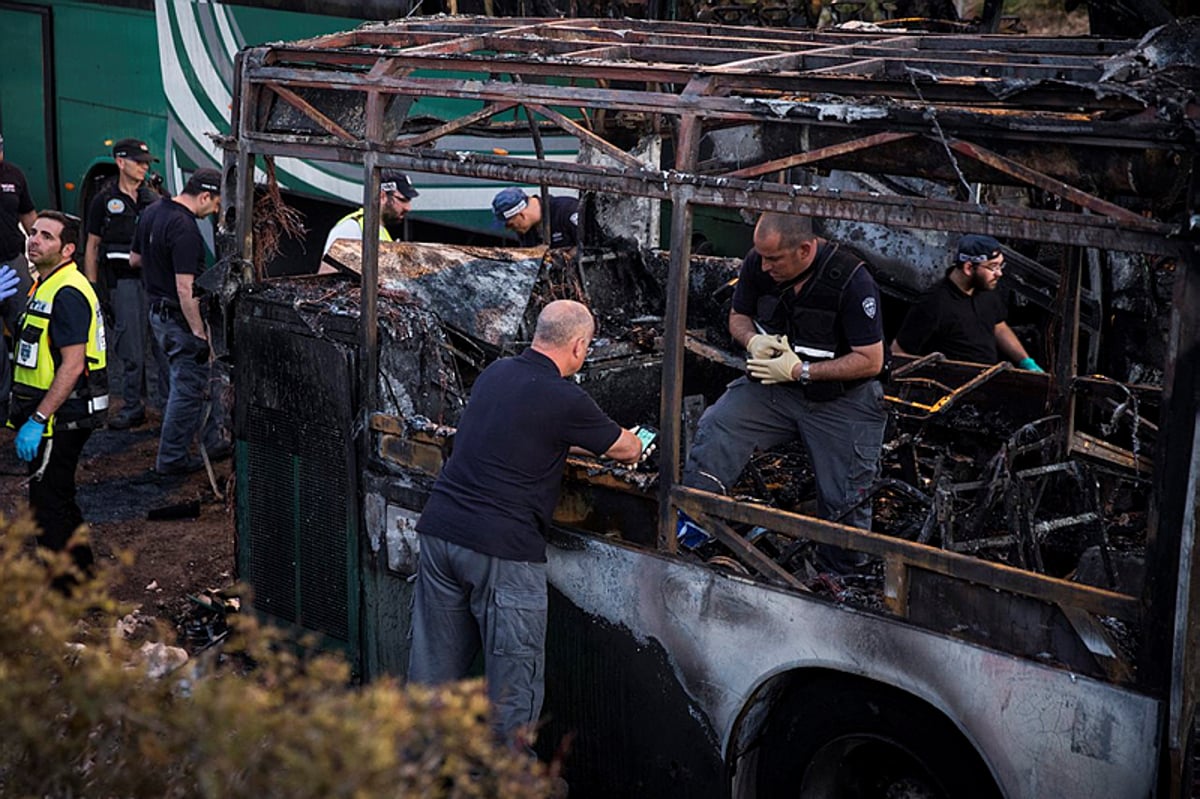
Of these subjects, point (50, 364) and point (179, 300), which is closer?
point (50, 364)

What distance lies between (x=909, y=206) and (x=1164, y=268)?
463 centimetres

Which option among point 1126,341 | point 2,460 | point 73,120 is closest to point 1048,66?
point 1126,341

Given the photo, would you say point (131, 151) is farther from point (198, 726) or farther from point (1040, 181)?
point (198, 726)

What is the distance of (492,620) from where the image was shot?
16.7ft

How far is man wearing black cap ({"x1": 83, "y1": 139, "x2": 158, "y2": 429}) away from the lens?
416 inches

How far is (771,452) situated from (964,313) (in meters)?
1.46

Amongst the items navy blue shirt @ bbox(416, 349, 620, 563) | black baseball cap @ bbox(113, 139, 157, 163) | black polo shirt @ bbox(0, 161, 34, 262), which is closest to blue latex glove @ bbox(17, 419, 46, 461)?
navy blue shirt @ bbox(416, 349, 620, 563)

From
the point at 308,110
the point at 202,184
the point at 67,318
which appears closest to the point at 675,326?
the point at 308,110

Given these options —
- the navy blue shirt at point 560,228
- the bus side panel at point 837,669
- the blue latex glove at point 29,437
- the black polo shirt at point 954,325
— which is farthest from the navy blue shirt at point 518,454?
the navy blue shirt at point 560,228

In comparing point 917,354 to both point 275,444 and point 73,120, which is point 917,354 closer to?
point 275,444

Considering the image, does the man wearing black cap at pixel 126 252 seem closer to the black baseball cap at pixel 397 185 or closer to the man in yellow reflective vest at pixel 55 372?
the black baseball cap at pixel 397 185

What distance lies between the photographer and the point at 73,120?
43.8 feet

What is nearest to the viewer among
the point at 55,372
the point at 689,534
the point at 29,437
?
the point at 689,534

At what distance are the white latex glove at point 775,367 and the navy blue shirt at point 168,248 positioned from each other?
16.2ft
